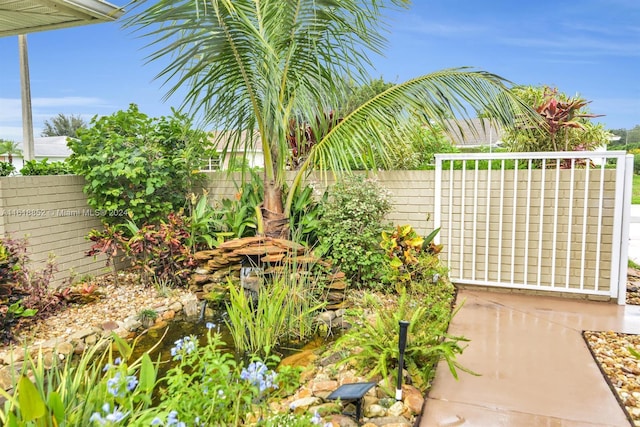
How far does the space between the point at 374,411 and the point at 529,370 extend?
1.27 m

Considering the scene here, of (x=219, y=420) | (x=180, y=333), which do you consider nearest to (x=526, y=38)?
(x=180, y=333)

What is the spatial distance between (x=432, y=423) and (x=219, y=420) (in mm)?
1131

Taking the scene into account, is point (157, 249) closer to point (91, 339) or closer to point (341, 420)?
point (91, 339)

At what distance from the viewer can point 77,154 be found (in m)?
5.45

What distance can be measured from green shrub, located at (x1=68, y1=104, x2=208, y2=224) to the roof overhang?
1372 millimetres

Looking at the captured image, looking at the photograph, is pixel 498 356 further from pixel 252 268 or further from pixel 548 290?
pixel 252 268

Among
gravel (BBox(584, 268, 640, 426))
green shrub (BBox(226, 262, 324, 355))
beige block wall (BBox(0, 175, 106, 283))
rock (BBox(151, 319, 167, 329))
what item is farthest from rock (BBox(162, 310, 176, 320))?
gravel (BBox(584, 268, 640, 426))

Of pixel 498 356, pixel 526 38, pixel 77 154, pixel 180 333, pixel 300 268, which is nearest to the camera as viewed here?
pixel 498 356

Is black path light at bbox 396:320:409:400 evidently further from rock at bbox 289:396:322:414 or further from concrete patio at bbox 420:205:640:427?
rock at bbox 289:396:322:414

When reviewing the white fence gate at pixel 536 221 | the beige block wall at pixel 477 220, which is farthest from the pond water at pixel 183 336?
the white fence gate at pixel 536 221

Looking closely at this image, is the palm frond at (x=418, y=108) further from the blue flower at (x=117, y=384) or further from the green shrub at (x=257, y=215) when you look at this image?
the blue flower at (x=117, y=384)

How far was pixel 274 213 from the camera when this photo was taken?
4.93 m

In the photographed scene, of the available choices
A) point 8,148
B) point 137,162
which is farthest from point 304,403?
point 8,148

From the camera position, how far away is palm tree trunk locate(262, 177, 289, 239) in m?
4.90
